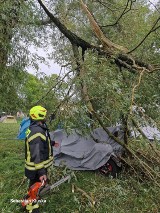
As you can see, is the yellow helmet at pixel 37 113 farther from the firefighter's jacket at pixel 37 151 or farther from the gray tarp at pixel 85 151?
the gray tarp at pixel 85 151

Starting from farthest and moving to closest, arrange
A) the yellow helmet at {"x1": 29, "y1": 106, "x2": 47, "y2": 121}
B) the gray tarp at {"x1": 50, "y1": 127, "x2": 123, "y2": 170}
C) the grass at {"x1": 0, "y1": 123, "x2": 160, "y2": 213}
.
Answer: the gray tarp at {"x1": 50, "y1": 127, "x2": 123, "y2": 170} < the grass at {"x1": 0, "y1": 123, "x2": 160, "y2": 213} < the yellow helmet at {"x1": 29, "y1": 106, "x2": 47, "y2": 121}

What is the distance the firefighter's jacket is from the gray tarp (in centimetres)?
166

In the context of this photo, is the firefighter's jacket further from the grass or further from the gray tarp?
the gray tarp

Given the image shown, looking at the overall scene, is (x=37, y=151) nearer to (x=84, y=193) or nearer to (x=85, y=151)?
(x=84, y=193)

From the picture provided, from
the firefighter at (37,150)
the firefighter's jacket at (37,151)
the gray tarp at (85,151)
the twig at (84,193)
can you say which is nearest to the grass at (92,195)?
the twig at (84,193)

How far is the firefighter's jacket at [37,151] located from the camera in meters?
4.58

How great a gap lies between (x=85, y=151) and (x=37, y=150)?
2.73 m

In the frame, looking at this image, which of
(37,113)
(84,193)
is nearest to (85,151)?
(84,193)

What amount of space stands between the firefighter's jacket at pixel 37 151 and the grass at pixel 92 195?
0.77 metres

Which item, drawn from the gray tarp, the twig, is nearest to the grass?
the twig

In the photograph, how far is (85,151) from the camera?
716 centimetres

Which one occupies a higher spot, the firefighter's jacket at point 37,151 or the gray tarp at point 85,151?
the firefighter's jacket at point 37,151

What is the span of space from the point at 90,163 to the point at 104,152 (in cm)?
44

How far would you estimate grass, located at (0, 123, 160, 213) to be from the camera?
16.6 feet
